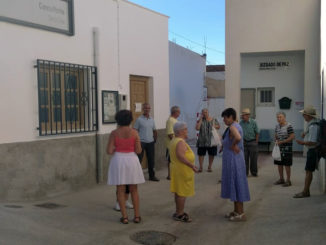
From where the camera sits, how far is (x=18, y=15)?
6043 mm

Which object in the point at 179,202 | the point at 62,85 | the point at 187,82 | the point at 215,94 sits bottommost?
the point at 179,202

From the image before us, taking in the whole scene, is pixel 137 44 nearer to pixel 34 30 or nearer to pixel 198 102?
pixel 34 30

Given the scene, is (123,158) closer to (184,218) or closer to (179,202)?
(179,202)

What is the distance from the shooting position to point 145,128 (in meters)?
8.12

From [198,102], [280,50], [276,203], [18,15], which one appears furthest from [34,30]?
[198,102]

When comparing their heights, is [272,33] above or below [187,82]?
above

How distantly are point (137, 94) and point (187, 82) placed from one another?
27.8 feet

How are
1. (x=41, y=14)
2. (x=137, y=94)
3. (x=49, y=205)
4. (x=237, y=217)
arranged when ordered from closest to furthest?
(x=237, y=217)
(x=49, y=205)
(x=41, y=14)
(x=137, y=94)

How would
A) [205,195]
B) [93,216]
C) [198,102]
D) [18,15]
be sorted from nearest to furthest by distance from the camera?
[93,216] < [18,15] < [205,195] < [198,102]

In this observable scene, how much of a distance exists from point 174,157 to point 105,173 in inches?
128

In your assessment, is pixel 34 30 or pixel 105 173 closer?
pixel 34 30

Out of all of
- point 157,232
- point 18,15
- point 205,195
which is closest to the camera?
point 157,232

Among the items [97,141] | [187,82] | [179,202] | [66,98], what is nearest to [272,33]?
[187,82]

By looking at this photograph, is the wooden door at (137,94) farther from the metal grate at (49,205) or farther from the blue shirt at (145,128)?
the metal grate at (49,205)
